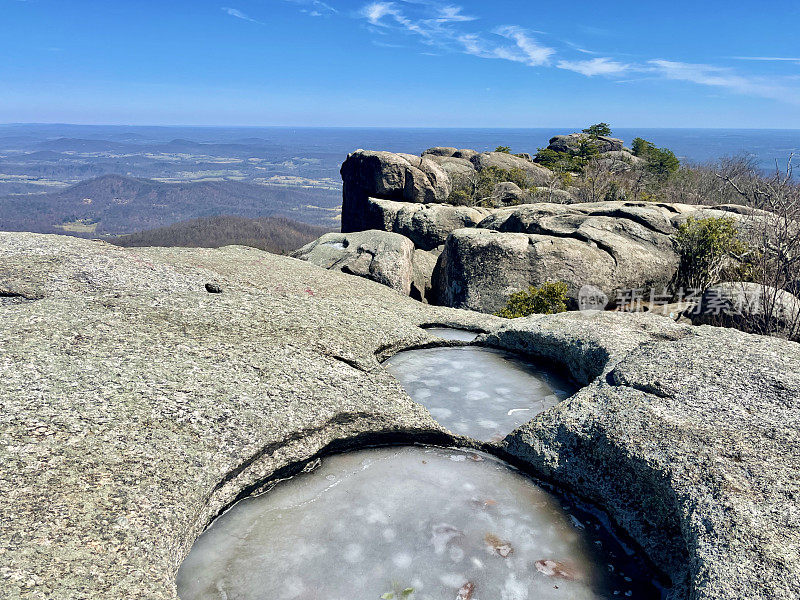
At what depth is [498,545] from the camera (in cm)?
613

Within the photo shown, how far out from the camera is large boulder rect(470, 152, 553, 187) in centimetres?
4891

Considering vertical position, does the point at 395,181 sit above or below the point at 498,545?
above

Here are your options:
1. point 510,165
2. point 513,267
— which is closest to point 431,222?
point 513,267

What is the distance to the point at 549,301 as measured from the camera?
59.8 ft

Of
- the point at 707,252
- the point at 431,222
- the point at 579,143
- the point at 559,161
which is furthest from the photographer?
the point at 579,143

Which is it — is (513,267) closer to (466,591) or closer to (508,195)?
(466,591)

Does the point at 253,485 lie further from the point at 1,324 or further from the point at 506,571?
the point at 1,324

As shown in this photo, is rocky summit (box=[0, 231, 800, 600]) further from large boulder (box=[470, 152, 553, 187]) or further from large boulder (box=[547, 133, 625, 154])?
large boulder (box=[547, 133, 625, 154])

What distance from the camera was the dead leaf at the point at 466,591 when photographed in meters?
5.41

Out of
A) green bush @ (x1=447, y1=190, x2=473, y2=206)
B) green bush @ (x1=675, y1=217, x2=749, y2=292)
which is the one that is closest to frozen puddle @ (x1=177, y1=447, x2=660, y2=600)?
green bush @ (x1=675, y1=217, x2=749, y2=292)

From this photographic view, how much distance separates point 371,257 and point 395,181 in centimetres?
1598

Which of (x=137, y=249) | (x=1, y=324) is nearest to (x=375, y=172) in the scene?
(x=137, y=249)

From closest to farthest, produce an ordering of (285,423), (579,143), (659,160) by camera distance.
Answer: (285,423) < (579,143) < (659,160)

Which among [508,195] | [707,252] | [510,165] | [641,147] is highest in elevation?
[641,147]
